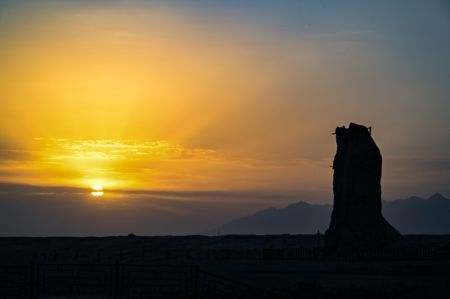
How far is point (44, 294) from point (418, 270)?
23.3 m

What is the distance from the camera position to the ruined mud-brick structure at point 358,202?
62.6m

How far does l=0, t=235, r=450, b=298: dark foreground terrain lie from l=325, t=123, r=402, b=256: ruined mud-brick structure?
149 centimetres

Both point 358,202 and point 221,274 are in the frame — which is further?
point 358,202

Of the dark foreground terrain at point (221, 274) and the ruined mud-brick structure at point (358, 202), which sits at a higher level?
the ruined mud-brick structure at point (358, 202)

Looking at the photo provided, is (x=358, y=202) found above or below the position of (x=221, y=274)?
above

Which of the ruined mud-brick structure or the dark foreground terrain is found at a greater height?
the ruined mud-brick structure

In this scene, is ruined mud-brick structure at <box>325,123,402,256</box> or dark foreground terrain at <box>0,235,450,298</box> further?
ruined mud-brick structure at <box>325,123,402,256</box>

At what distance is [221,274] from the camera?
47.3 metres

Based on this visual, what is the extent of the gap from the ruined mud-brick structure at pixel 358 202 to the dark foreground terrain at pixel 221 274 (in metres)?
1.49

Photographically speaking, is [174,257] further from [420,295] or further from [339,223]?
[420,295]

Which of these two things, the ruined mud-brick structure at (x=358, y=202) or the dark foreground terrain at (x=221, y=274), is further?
the ruined mud-brick structure at (x=358, y=202)

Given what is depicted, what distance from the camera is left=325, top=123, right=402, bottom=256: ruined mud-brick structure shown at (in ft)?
205

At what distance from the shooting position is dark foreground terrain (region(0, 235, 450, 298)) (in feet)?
→ 118

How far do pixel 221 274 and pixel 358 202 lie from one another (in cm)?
1930
